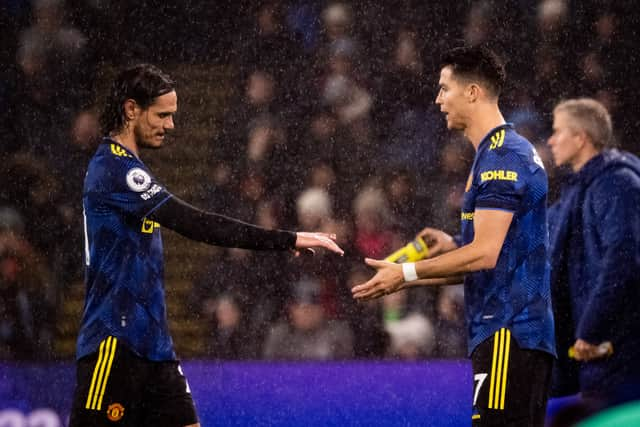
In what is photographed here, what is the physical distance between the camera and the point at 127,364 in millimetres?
3654

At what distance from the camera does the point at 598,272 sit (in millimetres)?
4391

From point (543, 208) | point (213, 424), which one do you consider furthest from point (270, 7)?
point (543, 208)

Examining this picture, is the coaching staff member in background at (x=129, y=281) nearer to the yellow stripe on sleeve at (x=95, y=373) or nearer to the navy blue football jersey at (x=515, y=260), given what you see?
the yellow stripe on sleeve at (x=95, y=373)

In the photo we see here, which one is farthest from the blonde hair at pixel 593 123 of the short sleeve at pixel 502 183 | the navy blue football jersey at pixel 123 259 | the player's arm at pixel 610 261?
the navy blue football jersey at pixel 123 259

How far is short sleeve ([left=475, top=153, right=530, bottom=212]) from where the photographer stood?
3.50m

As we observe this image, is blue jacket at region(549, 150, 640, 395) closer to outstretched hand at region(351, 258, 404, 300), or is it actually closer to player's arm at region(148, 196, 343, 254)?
outstretched hand at region(351, 258, 404, 300)

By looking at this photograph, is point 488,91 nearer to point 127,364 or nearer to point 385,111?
point 127,364

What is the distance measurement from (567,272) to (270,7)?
5123mm

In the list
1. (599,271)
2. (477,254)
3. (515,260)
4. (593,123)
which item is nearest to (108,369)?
(477,254)

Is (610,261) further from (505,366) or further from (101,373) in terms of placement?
(101,373)

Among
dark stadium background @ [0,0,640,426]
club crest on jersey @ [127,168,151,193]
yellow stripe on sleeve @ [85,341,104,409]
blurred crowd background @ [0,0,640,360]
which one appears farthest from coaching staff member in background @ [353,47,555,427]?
blurred crowd background @ [0,0,640,360]

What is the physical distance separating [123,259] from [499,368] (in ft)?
4.33

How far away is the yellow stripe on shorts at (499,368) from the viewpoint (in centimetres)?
343

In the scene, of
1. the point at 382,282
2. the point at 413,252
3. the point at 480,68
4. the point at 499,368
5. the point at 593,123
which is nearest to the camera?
the point at 499,368
